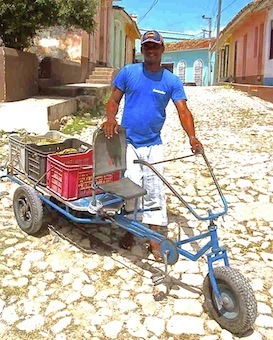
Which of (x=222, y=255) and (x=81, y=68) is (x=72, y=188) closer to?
(x=222, y=255)

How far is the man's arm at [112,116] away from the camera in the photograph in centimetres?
357

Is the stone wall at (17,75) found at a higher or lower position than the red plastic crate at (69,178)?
higher

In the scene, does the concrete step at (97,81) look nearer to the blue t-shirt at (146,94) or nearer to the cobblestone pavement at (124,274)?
the cobblestone pavement at (124,274)

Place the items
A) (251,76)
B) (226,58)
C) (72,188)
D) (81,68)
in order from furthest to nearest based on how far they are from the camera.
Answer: (226,58) → (251,76) → (81,68) → (72,188)

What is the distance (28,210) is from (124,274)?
1173 mm

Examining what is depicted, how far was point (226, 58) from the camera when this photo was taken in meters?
29.8

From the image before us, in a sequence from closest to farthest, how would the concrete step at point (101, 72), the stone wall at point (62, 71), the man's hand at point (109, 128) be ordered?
the man's hand at point (109, 128)
the stone wall at point (62, 71)
the concrete step at point (101, 72)

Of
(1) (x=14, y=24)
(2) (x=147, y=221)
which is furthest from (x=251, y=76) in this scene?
(2) (x=147, y=221)

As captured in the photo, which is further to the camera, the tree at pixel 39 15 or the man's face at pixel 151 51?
the tree at pixel 39 15

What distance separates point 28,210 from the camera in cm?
427

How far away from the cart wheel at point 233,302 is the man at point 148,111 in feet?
3.06

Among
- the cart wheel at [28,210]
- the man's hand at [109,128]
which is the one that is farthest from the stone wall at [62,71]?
the man's hand at [109,128]

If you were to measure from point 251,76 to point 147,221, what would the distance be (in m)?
16.8

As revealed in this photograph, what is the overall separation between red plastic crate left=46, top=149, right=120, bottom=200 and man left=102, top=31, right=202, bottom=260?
1.09ft
